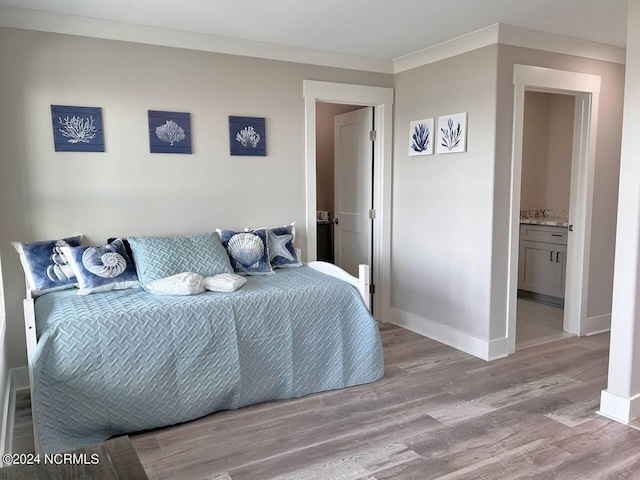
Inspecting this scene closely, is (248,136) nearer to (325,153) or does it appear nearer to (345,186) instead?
(345,186)

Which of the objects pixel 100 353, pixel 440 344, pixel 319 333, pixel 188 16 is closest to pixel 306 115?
pixel 188 16

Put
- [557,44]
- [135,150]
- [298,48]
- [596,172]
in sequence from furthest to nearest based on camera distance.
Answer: [596,172] → [298,48] → [557,44] → [135,150]

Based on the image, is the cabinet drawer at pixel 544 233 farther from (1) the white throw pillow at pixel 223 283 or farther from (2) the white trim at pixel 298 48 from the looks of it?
(1) the white throw pillow at pixel 223 283

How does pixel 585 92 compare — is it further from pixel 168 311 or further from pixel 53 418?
pixel 53 418

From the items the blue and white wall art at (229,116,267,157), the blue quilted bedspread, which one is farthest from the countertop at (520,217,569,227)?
the blue and white wall art at (229,116,267,157)

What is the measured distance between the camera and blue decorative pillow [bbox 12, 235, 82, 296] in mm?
3070

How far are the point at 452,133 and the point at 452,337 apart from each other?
1646 mm

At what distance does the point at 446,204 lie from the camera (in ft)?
13.4

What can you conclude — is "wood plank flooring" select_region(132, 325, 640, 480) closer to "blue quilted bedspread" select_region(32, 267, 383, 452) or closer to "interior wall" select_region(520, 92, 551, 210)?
"blue quilted bedspread" select_region(32, 267, 383, 452)

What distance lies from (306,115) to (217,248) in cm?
143

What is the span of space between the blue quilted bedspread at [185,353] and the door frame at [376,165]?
1073 millimetres

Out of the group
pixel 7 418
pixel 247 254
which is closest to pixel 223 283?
pixel 247 254

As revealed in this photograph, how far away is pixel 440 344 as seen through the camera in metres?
4.16

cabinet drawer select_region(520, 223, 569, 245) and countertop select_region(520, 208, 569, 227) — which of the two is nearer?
cabinet drawer select_region(520, 223, 569, 245)
